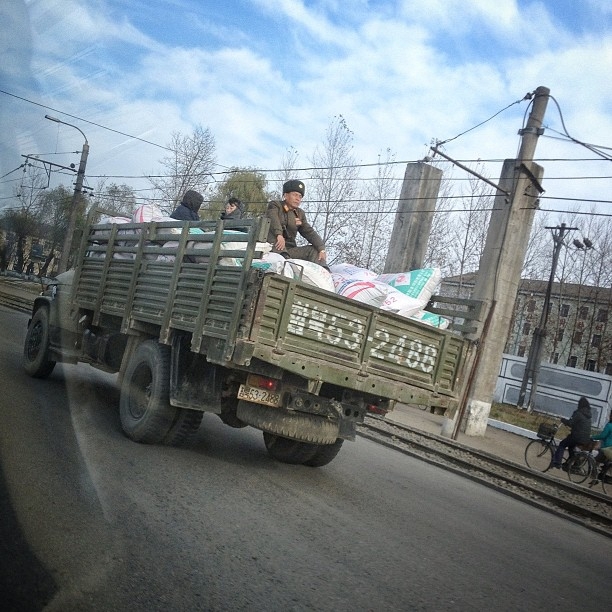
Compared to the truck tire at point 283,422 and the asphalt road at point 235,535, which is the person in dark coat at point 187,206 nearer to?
the asphalt road at point 235,535

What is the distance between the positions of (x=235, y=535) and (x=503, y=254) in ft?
49.2

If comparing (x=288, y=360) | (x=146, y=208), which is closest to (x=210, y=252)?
(x=288, y=360)

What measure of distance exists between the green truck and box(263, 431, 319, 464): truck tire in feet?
0.04

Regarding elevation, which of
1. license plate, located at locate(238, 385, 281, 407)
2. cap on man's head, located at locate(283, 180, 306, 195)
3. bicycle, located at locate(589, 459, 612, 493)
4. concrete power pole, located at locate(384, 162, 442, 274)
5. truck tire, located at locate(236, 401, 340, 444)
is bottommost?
bicycle, located at locate(589, 459, 612, 493)

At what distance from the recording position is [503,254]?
58.9 feet

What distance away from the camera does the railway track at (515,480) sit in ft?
31.1

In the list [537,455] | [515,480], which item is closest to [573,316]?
[537,455]

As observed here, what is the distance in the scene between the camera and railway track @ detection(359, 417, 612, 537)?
947cm

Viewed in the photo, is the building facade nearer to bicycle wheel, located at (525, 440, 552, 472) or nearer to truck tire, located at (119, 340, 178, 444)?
bicycle wheel, located at (525, 440, 552, 472)

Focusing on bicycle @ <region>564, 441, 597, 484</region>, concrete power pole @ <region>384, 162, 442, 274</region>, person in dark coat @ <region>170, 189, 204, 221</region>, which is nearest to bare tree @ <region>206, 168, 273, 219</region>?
concrete power pole @ <region>384, 162, 442, 274</region>

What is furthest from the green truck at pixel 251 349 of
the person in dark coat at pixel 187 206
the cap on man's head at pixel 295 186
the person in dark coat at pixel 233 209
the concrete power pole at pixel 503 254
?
the concrete power pole at pixel 503 254

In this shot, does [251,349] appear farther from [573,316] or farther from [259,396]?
[573,316]

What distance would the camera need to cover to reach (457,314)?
23.4 ft

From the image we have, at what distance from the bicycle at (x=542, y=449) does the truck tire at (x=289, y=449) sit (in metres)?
8.88
